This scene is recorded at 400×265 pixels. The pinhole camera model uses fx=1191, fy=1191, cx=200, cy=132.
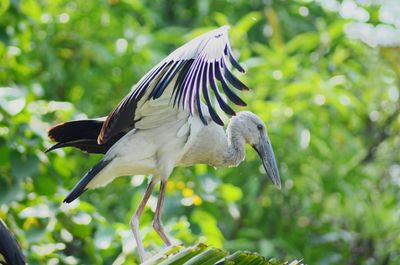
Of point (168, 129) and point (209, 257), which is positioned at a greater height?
point (168, 129)

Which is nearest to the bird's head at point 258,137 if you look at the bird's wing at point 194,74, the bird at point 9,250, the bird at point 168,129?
the bird at point 168,129

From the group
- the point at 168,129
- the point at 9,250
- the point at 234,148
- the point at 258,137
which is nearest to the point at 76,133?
the point at 168,129

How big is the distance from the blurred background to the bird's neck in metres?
1.69

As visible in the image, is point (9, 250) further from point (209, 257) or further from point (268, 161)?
point (209, 257)

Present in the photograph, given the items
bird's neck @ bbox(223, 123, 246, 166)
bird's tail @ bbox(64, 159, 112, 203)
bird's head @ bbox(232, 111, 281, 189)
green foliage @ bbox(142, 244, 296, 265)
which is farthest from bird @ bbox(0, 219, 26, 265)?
green foliage @ bbox(142, 244, 296, 265)

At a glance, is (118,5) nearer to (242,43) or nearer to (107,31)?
(107,31)

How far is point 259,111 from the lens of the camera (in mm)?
9805

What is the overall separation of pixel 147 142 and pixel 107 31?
4708mm

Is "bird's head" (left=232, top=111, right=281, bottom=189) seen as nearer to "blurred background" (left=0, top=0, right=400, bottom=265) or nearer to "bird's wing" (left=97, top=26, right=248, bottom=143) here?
"bird's wing" (left=97, top=26, right=248, bottom=143)

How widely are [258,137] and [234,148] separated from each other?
186mm

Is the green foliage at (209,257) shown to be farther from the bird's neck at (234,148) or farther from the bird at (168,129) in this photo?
the bird's neck at (234,148)

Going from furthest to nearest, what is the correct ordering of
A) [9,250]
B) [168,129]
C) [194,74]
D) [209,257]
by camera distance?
[9,250] < [168,129] < [194,74] < [209,257]

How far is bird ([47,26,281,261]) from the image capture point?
19.1 feet

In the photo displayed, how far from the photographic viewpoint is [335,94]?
9820 millimetres
